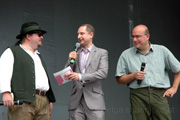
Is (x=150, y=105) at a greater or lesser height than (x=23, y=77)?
lesser

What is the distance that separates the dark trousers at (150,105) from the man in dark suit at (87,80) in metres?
0.37

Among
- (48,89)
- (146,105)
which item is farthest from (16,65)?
(146,105)

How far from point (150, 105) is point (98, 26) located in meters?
2.34

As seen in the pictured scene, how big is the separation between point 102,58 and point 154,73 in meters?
0.59

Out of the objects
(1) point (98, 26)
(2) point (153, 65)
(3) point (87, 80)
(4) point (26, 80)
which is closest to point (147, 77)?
(2) point (153, 65)

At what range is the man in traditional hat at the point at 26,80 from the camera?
103 inches

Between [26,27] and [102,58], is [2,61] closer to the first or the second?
[26,27]

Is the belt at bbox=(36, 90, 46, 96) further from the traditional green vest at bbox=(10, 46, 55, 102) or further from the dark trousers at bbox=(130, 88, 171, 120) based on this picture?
the dark trousers at bbox=(130, 88, 171, 120)

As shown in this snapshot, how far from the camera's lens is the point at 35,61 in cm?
290

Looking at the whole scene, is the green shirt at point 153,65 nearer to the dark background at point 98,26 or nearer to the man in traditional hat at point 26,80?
the man in traditional hat at point 26,80

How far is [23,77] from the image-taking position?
269 centimetres

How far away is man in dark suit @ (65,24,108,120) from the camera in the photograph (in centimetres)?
302

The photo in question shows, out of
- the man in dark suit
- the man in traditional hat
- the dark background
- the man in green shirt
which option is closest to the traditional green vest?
the man in traditional hat

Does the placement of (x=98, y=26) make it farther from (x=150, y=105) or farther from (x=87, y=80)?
(x=150, y=105)
